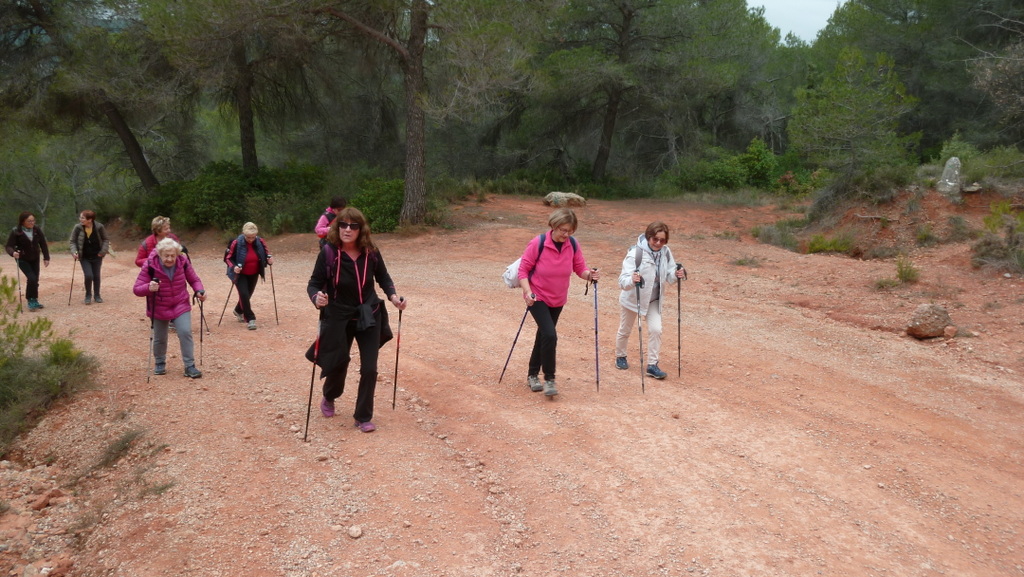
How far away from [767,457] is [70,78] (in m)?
20.4

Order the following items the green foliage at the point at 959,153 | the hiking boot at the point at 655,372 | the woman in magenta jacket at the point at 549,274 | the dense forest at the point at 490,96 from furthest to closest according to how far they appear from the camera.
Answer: the green foliage at the point at 959,153 < the dense forest at the point at 490,96 < the hiking boot at the point at 655,372 < the woman in magenta jacket at the point at 549,274

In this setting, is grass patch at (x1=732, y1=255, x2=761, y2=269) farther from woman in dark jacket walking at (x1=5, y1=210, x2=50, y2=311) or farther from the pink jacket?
woman in dark jacket walking at (x1=5, y1=210, x2=50, y2=311)

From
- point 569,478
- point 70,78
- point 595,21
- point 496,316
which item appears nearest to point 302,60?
point 70,78

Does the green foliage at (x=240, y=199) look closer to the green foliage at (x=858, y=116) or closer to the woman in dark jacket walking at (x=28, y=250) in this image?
the woman in dark jacket walking at (x=28, y=250)

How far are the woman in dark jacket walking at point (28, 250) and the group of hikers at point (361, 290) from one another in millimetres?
3430

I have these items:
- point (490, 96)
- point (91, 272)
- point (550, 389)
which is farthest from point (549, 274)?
point (490, 96)

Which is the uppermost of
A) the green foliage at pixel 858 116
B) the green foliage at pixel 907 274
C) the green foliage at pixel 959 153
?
the green foliage at pixel 858 116

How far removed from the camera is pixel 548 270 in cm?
645

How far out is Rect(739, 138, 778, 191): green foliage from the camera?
29516 mm

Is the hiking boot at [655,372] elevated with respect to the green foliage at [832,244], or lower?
lower

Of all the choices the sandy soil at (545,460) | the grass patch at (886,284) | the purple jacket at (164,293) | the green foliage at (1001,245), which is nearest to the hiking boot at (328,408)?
the sandy soil at (545,460)

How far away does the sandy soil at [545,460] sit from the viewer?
4359 millimetres

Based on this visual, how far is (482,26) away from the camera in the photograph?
16.2m

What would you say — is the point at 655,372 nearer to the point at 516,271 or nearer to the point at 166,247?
the point at 516,271
